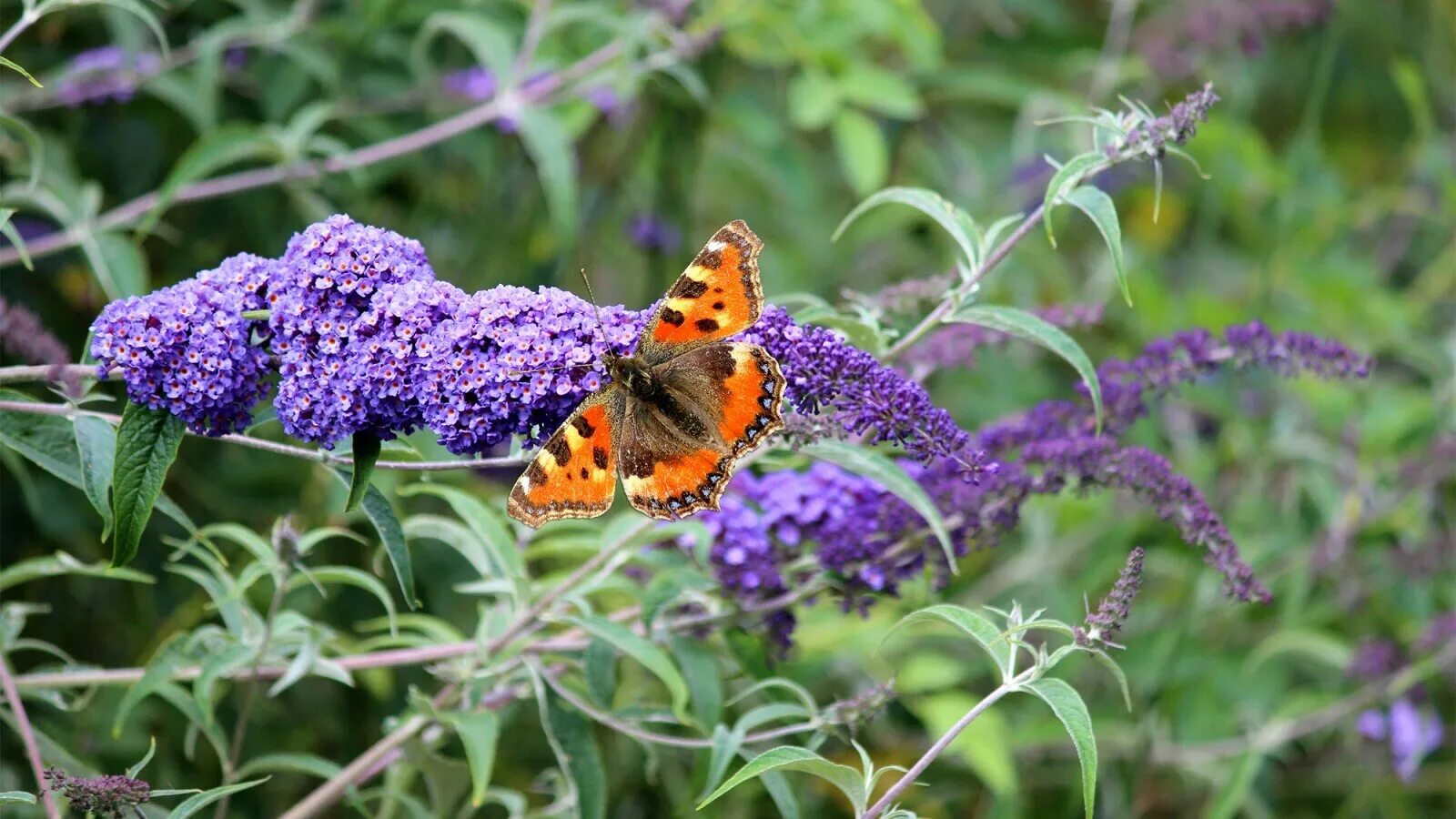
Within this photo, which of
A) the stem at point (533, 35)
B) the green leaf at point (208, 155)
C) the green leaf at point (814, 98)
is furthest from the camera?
the green leaf at point (814, 98)

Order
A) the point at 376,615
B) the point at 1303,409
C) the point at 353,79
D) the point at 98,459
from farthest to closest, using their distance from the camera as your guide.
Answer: the point at 1303,409
the point at 353,79
the point at 376,615
the point at 98,459

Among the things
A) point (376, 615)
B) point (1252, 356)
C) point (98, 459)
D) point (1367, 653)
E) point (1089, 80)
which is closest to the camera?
point (98, 459)

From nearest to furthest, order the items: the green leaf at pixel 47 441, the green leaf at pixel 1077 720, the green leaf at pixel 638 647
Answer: the green leaf at pixel 1077 720
the green leaf at pixel 47 441
the green leaf at pixel 638 647

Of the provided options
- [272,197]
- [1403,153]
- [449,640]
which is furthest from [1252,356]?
[1403,153]

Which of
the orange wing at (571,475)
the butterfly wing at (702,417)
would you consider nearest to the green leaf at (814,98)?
the butterfly wing at (702,417)

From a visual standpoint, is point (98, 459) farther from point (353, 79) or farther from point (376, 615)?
point (353, 79)

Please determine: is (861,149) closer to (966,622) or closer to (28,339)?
(966,622)

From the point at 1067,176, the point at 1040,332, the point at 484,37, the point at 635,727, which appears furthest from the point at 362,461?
the point at 484,37

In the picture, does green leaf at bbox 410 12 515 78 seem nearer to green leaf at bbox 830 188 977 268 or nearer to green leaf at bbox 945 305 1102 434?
green leaf at bbox 830 188 977 268

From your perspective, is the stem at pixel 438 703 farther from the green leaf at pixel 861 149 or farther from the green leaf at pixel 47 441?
the green leaf at pixel 861 149
